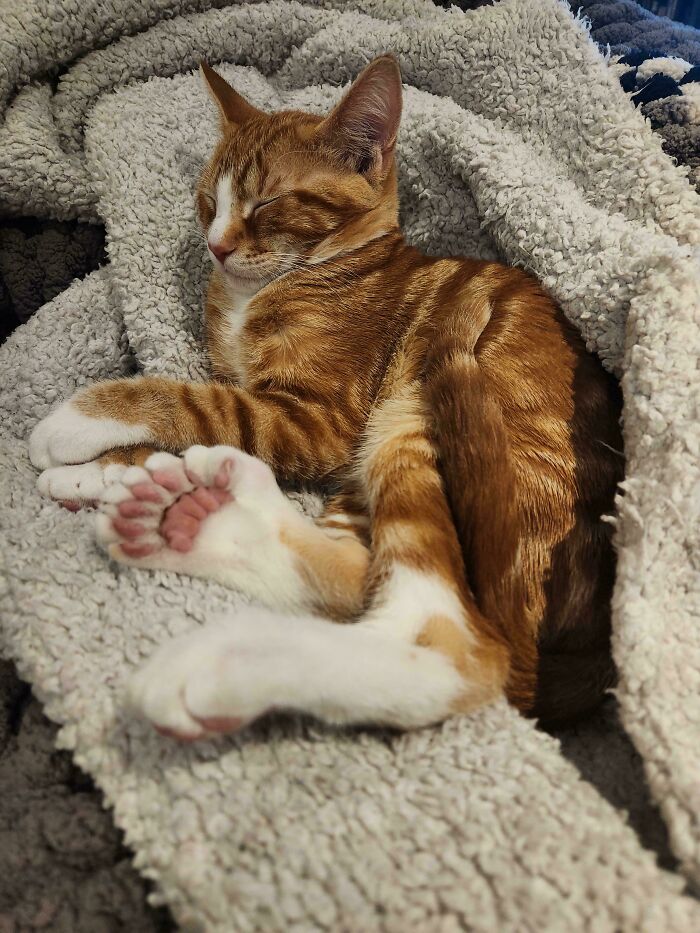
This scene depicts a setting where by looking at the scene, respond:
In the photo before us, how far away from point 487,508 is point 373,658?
0.78 feet

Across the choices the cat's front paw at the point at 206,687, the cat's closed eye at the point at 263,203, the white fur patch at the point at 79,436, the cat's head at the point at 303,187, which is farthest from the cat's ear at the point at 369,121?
→ the cat's front paw at the point at 206,687

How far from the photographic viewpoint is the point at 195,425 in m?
1.04

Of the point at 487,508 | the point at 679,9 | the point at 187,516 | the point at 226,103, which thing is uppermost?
the point at 679,9

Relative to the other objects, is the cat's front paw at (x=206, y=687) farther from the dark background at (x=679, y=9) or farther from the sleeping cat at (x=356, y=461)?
the dark background at (x=679, y=9)

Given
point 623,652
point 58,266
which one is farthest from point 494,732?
point 58,266

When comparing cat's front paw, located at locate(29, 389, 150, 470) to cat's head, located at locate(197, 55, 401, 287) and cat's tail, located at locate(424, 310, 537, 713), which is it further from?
cat's tail, located at locate(424, 310, 537, 713)

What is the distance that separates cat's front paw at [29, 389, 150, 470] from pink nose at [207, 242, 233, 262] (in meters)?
0.35

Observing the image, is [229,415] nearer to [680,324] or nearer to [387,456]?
[387,456]

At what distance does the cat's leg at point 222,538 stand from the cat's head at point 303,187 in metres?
0.49

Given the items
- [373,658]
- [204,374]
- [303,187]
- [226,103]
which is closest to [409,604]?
[373,658]

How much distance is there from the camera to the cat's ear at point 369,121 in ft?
3.67

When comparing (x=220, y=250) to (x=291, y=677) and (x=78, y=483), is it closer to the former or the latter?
(x=78, y=483)

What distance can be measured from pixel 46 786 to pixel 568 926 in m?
0.58

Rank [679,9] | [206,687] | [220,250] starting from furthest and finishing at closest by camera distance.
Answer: [679,9] < [220,250] < [206,687]
